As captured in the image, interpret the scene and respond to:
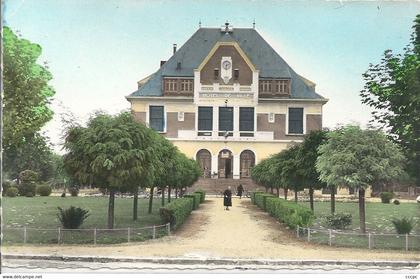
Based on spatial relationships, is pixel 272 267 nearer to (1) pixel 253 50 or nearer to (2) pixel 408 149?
(2) pixel 408 149

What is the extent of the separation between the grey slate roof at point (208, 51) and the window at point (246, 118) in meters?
2.73

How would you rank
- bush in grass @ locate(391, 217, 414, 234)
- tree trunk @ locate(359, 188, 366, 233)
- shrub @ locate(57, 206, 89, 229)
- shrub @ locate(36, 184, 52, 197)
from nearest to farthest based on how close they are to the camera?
bush in grass @ locate(391, 217, 414, 234)
shrub @ locate(57, 206, 89, 229)
tree trunk @ locate(359, 188, 366, 233)
shrub @ locate(36, 184, 52, 197)

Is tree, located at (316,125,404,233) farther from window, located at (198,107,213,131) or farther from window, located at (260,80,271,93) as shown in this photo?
window, located at (260,80,271,93)

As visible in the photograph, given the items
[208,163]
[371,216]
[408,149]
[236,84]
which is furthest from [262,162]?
[408,149]

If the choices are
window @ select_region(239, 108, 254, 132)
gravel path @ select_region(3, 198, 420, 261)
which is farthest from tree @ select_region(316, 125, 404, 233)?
window @ select_region(239, 108, 254, 132)

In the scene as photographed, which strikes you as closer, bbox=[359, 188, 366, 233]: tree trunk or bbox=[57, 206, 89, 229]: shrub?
bbox=[57, 206, 89, 229]: shrub

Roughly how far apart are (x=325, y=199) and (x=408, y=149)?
1412 centimetres

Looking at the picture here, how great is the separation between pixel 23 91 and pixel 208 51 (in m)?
14.9

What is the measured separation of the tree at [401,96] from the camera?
17.3m

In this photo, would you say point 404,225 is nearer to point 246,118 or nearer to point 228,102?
point 228,102

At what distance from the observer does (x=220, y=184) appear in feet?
130

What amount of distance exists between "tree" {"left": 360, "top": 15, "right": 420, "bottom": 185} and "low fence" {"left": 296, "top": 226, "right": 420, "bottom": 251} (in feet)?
8.43

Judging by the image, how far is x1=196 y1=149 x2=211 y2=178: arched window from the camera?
30269 mm

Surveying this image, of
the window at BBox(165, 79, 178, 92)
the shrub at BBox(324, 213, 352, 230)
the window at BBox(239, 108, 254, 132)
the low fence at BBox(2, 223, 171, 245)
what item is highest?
the window at BBox(165, 79, 178, 92)
